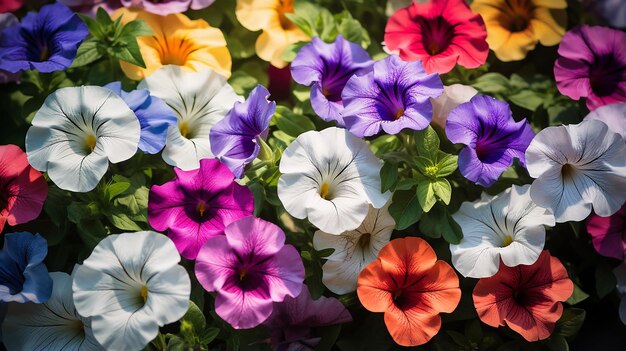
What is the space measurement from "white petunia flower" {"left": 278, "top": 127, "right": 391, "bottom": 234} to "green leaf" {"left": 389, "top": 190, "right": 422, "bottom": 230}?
0.03 m

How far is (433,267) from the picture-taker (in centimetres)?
88

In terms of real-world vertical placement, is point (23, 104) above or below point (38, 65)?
below

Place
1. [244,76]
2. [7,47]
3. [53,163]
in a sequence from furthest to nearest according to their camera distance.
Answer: [244,76], [7,47], [53,163]

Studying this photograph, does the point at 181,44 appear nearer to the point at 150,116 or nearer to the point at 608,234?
the point at 150,116

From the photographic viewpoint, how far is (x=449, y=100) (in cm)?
96

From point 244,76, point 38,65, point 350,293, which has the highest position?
point 38,65

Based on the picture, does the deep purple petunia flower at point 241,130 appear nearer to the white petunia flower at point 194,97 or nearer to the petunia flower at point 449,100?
the white petunia flower at point 194,97

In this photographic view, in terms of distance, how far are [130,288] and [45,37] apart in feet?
1.30

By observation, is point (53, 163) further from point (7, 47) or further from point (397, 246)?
point (397, 246)

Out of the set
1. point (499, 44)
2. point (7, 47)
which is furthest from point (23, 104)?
point (499, 44)

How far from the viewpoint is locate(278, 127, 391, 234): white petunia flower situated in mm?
854

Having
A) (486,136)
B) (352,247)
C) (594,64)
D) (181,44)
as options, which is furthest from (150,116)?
(594,64)

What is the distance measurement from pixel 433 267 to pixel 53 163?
1.55ft

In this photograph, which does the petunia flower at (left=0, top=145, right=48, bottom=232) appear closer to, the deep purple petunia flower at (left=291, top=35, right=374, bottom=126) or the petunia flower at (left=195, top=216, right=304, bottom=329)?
the petunia flower at (left=195, top=216, right=304, bottom=329)
